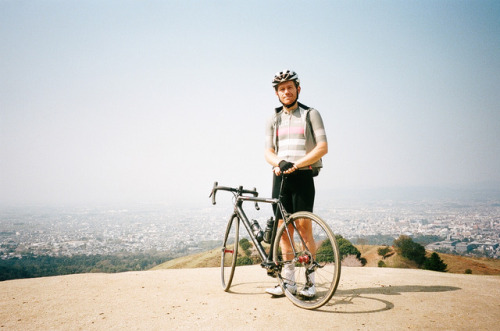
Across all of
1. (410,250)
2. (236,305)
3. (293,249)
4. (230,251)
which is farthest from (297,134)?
(410,250)

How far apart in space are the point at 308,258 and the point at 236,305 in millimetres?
1216

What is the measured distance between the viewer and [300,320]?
2.94 meters

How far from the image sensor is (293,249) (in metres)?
3.57

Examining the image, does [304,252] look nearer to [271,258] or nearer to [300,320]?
[271,258]

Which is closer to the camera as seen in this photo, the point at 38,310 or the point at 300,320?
the point at 300,320

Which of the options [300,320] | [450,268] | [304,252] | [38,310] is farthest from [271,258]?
[450,268]

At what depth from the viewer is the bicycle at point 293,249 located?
3.07 metres

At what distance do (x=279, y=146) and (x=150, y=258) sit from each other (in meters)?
46.1

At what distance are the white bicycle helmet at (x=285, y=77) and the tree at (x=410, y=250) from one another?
85.0 ft

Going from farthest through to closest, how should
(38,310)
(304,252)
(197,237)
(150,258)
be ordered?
(197,237) → (150,258) → (38,310) → (304,252)

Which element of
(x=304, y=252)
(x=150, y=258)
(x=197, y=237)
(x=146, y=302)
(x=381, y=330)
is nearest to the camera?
(x=381, y=330)

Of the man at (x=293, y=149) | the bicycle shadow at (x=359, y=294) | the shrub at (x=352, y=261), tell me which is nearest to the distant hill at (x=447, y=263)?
the shrub at (x=352, y=261)

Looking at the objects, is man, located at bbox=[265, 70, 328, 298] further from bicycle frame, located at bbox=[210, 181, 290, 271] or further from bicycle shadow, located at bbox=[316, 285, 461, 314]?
bicycle shadow, located at bbox=[316, 285, 461, 314]

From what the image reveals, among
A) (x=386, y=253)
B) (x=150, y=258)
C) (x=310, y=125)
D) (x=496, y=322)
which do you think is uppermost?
(x=310, y=125)
